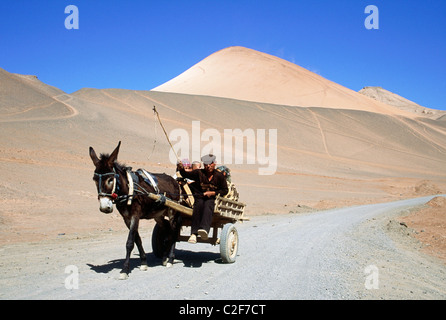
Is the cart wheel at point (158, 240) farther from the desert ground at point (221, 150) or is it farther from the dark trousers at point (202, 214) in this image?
the desert ground at point (221, 150)

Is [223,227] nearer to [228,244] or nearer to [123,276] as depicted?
[228,244]

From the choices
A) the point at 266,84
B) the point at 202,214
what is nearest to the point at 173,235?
the point at 202,214

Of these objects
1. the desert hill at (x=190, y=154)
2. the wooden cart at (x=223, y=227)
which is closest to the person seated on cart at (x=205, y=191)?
the wooden cart at (x=223, y=227)

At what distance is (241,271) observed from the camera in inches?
317

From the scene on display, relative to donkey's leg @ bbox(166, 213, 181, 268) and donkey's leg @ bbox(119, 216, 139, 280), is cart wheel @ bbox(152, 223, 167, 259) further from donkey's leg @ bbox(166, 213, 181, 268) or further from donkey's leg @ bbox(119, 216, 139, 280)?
donkey's leg @ bbox(119, 216, 139, 280)

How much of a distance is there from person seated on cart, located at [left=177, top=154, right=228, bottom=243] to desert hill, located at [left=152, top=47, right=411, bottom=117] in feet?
296

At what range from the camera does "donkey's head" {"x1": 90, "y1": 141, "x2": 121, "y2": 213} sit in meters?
6.99

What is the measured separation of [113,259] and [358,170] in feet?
166

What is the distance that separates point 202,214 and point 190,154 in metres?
37.1

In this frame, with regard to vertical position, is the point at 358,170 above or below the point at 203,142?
below

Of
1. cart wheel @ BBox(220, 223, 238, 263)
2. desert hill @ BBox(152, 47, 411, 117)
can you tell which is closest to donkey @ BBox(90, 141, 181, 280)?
cart wheel @ BBox(220, 223, 238, 263)
